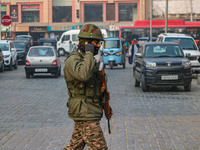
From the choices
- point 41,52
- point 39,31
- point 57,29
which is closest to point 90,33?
point 41,52

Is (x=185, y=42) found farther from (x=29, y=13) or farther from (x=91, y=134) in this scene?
(x=29, y=13)

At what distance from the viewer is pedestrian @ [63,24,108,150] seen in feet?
13.6

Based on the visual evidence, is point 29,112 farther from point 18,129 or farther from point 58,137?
point 58,137

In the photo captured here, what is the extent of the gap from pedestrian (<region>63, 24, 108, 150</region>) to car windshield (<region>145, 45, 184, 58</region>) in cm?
1130

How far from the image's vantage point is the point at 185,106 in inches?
442

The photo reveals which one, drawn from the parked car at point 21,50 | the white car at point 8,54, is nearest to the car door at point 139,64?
the white car at point 8,54

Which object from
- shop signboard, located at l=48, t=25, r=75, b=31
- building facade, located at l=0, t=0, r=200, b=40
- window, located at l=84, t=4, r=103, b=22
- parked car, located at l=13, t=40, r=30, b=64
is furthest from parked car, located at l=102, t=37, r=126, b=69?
window, located at l=84, t=4, r=103, b=22

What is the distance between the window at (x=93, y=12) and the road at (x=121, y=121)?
54013 millimetres

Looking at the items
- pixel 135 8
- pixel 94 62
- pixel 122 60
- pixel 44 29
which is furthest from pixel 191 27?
pixel 94 62

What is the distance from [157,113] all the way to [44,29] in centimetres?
5988

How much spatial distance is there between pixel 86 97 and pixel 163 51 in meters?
11.6

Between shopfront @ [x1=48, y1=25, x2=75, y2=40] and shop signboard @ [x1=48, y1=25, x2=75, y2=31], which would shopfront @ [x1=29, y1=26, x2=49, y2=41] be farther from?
shop signboard @ [x1=48, y1=25, x2=75, y2=31]

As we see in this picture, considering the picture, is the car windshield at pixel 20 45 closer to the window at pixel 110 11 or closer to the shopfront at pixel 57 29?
the shopfront at pixel 57 29

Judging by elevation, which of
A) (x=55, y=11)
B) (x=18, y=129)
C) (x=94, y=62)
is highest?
(x=55, y=11)
